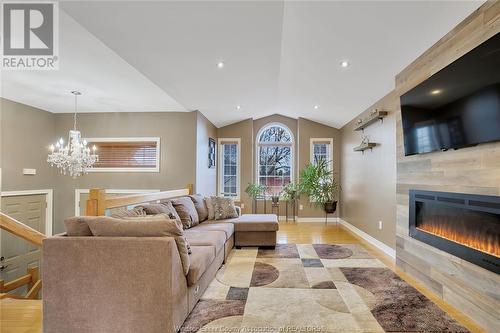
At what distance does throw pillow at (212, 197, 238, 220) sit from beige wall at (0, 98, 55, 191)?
3.42 meters

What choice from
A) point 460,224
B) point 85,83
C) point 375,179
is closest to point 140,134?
point 85,83

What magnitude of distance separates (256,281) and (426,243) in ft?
6.07

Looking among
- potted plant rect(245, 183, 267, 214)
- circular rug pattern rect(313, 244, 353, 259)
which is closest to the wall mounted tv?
circular rug pattern rect(313, 244, 353, 259)

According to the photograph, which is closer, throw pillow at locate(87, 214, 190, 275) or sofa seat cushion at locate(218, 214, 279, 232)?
throw pillow at locate(87, 214, 190, 275)

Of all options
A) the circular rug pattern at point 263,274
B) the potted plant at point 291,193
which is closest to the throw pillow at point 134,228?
the circular rug pattern at point 263,274

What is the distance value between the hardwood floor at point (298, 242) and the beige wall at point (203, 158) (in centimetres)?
196

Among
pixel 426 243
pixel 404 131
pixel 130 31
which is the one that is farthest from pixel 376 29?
pixel 130 31

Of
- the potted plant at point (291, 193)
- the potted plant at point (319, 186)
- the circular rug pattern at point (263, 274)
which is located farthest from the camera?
the potted plant at point (291, 193)

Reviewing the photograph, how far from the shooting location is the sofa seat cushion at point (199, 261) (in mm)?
2291

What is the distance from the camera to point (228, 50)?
3.41m

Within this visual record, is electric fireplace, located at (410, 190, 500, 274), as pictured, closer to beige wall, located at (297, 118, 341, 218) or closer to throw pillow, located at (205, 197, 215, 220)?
throw pillow, located at (205, 197, 215, 220)

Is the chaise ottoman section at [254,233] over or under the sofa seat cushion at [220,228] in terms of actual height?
under

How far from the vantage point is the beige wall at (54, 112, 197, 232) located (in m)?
5.69

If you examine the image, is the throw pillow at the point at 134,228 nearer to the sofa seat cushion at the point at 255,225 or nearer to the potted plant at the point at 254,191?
the sofa seat cushion at the point at 255,225
